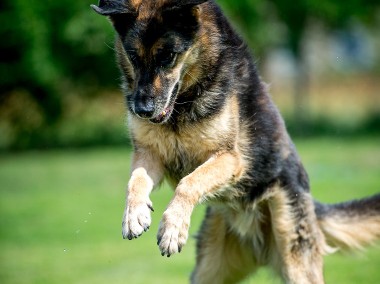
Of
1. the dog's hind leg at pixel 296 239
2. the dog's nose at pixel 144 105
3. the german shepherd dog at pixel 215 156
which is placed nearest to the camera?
the dog's nose at pixel 144 105

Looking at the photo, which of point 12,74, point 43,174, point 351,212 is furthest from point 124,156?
point 351,212

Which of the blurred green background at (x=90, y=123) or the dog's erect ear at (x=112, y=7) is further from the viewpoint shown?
the blurred green background at (x=90, y=123)

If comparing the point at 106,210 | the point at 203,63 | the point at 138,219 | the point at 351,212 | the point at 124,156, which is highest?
→ the point at 203,63

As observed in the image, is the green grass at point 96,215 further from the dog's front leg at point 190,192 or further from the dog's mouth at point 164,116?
the dog's mouth at point 164,116

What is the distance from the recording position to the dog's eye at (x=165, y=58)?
5868 mm

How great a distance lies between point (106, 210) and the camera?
1406 centimetres

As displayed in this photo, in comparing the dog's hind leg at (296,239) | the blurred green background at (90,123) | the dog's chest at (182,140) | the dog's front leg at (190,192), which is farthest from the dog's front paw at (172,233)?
the blurred green background at (90,123)

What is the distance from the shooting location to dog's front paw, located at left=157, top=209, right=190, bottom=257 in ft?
18.4

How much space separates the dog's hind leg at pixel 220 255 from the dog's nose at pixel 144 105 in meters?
1.65

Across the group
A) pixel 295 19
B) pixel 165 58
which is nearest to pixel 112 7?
pixel 165 58

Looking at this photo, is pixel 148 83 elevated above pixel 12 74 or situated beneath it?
elevated above

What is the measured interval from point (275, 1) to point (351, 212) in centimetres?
1808

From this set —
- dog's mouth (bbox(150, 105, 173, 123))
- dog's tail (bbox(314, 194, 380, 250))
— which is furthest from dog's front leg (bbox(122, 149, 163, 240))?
dog's tail (bbox(314, 194, 380, 250))

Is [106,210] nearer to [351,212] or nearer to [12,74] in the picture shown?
[351,212]
